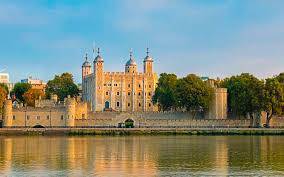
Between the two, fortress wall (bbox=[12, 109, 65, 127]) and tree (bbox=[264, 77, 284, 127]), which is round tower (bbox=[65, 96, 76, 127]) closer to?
fortress wall (bbox=[12, 109, 65, 127])

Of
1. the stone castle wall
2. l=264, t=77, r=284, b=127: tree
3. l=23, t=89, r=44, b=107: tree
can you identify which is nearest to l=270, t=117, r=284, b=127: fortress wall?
the stone castle wall

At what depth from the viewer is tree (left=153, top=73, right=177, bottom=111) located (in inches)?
3460

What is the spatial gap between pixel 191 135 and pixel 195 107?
14418 millimetres

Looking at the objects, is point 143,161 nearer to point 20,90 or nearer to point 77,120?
point 77,120

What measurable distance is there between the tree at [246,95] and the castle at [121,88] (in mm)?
22237

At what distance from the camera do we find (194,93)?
81.2 meters

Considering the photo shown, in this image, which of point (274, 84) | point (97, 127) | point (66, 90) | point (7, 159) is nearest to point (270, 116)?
point (274, 84)

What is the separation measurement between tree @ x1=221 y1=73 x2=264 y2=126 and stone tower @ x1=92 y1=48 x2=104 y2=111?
80.3ft

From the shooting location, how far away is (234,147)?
47.8 m

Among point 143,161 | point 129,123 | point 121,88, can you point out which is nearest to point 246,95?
point 129,123

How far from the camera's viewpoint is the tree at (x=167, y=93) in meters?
87.9

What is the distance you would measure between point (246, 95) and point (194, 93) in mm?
7542

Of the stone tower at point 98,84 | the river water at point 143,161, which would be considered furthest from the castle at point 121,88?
the river water at point 143,161

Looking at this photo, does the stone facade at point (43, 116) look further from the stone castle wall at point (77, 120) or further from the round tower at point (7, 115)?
the round tower at point (7, 115)
